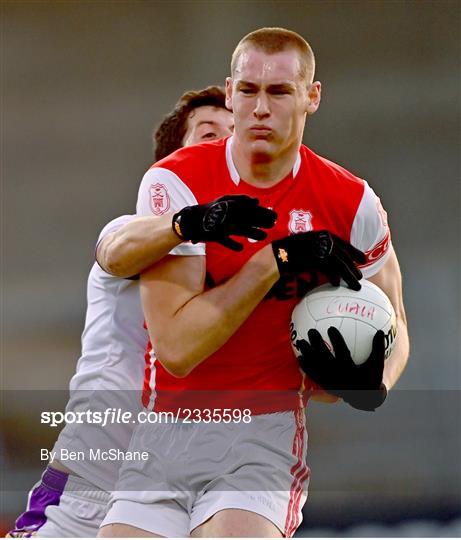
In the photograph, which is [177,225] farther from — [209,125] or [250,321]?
[209,125]

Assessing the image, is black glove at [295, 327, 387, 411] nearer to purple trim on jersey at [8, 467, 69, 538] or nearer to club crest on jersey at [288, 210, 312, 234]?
club crest on jersey at [288, 210, 312, 234]

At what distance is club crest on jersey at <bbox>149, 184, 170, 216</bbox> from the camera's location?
2342 millimetres

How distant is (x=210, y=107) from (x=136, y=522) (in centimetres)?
153

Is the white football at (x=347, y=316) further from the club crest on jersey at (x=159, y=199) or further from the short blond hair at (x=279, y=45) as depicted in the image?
the short blond hair at (x=279, y=45)

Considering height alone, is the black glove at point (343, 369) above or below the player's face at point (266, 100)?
below

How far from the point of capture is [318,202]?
7.80 feet

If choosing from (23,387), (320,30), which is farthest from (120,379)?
(320,30)

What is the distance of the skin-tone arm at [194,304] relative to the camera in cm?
218

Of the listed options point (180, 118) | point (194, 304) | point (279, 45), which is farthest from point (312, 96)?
point (180, 118)

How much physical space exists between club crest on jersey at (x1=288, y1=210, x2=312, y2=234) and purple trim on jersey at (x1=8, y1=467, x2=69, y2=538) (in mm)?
881

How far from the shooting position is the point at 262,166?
2389 mm

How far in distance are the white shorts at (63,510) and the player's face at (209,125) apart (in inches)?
45.7

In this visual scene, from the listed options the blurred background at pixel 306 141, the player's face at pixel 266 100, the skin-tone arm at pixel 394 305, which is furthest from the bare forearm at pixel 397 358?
the blurred background at pixel 306 141

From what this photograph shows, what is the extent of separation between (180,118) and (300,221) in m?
1.03
